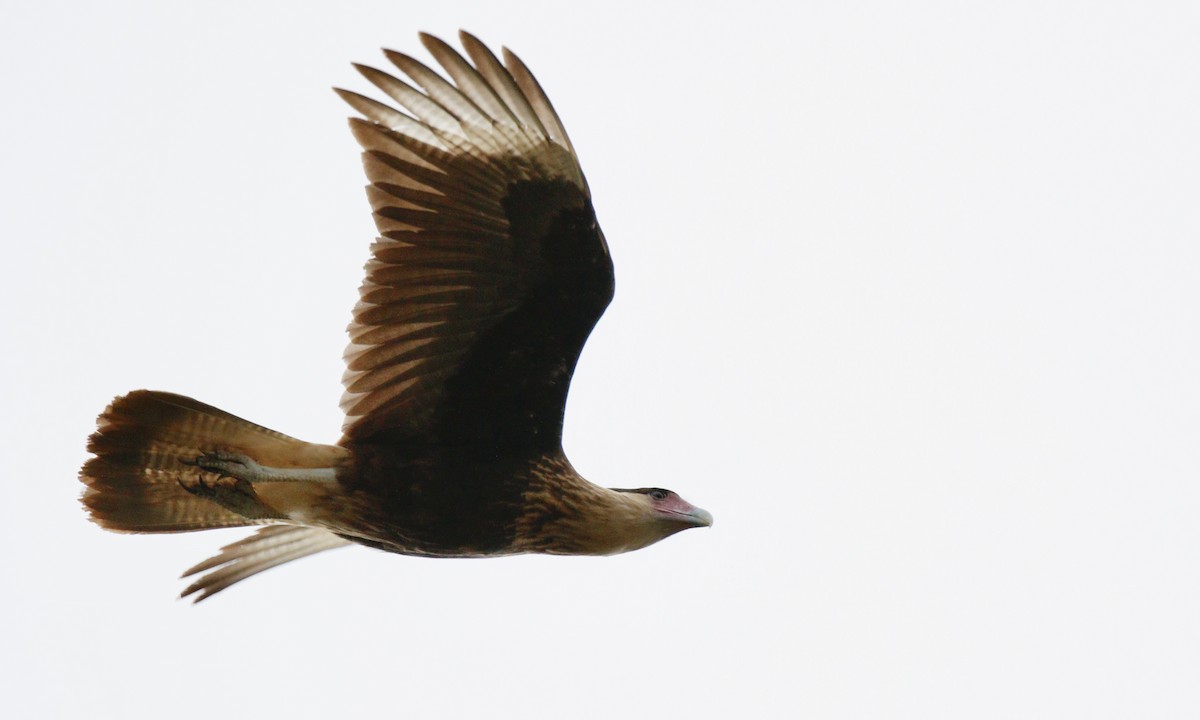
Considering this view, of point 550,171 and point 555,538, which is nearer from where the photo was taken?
point 550,171

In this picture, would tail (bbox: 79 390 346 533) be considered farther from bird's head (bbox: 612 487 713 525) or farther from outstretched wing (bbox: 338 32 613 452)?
bird's head (bbox: 612 487 713 525)

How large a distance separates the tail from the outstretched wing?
411mm

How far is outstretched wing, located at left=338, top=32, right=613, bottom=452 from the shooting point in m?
5.86

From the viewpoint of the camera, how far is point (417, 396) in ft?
20.2

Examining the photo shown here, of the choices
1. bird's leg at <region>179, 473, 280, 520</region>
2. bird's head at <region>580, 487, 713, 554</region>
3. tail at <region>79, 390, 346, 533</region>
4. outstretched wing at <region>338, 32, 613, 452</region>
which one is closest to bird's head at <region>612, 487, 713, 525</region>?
bird's head at <region>580, 487, 713, 554</region>

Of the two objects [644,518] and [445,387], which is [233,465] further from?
[644,518]

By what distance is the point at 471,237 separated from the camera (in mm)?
5914

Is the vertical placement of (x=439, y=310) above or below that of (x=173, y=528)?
above

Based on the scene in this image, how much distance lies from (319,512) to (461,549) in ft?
1.88

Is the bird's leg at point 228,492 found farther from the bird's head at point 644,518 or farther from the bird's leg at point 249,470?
the bird's head at point 644,518

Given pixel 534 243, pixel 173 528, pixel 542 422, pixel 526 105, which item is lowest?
pixel 173 528

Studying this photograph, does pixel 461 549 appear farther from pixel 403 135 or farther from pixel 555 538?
pixel 403 135

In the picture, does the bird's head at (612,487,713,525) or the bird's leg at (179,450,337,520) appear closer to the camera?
the bird's leg at (179,450,337,520)

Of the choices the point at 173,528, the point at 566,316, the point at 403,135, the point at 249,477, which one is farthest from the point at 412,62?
Answer: the point at 173,528
